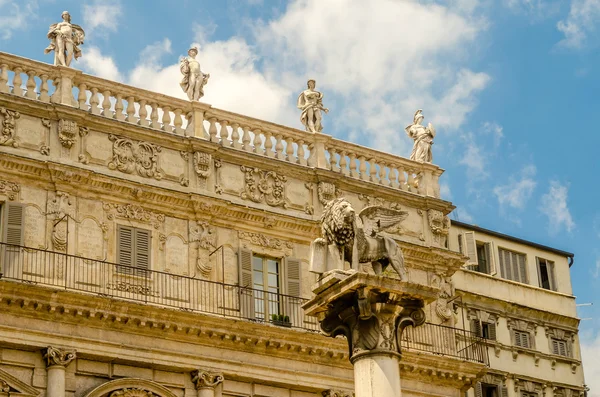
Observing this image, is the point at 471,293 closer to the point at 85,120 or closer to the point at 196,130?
the point at 196,130

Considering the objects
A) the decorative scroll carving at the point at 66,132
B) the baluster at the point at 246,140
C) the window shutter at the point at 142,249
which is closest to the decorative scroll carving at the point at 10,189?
the decorative scroll carving at the point at 66,132

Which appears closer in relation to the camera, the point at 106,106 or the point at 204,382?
the point at 204,382

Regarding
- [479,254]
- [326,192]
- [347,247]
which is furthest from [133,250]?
[479,254]

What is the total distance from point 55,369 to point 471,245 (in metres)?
17.3

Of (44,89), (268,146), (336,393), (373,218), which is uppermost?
(44,89)

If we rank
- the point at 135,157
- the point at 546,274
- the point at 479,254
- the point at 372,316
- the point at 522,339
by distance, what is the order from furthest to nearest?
1. the point at 546,274
2. the point at 479,254
3. the point at 522,339
4. the point at 135,157
5. the point at 372,316

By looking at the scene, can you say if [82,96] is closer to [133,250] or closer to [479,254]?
[133,250]

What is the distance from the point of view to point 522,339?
44.7 metres

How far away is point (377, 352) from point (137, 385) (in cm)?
1064

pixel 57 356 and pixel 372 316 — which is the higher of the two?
pixel 57 356

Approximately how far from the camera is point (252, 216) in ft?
122

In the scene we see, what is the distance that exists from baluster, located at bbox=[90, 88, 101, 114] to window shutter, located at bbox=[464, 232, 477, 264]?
14.5 m

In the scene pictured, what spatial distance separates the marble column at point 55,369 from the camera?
104 feet

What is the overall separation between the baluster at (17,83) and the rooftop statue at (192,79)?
16.5 ft
